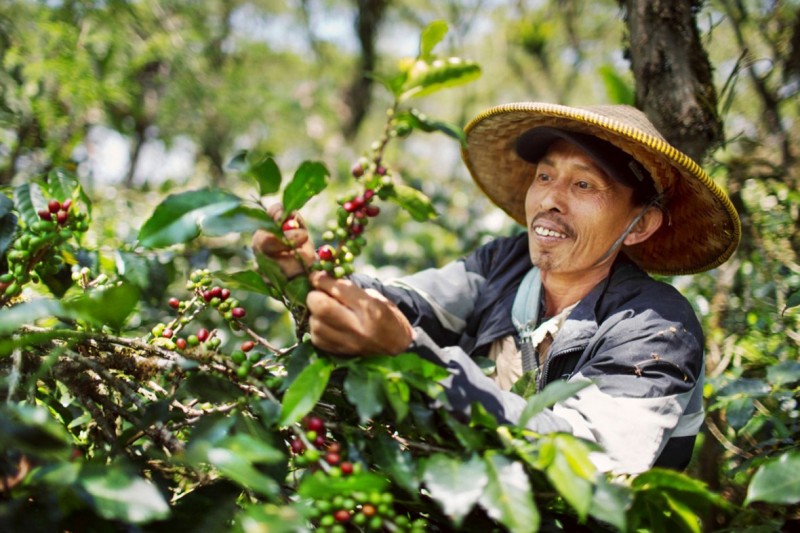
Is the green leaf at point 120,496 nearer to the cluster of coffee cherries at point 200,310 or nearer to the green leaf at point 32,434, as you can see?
the green leaf at point 32,434

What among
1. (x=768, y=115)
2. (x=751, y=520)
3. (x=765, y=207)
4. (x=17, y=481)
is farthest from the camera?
(x=768, y=115)

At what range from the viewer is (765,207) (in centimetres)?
265

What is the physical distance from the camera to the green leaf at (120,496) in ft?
2.71

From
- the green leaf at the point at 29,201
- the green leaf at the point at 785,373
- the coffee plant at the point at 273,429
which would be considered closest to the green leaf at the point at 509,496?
the coffee plant at the point at 273,429

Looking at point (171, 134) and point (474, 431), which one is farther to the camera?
point (171, 134)

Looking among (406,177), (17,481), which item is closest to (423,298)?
(17,481)

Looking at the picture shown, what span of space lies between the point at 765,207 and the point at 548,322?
1475mm

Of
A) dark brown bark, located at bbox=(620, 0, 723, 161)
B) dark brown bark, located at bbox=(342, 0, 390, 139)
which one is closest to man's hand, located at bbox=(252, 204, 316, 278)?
dark brown bark, located at bbox=(620, 0, 723, 161)

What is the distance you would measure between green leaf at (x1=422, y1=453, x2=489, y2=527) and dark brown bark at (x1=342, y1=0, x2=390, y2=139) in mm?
5383

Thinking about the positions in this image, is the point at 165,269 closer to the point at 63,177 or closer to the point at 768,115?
the point at 63,177

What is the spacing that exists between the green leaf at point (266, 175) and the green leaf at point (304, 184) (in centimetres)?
3

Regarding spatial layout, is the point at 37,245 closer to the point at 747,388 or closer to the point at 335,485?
the point at 335,485

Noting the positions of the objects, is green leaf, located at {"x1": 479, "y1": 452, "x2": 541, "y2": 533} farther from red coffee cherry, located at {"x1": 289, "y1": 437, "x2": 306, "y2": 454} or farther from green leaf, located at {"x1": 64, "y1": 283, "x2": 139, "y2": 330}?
green leaf, located at {"x1": 64, "y1": 283, "x2": 139, "y2": 330}

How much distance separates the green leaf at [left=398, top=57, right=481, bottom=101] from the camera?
107 centimetres
